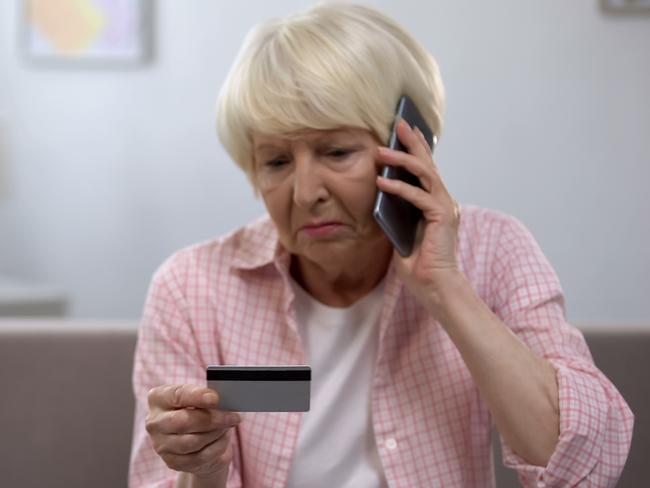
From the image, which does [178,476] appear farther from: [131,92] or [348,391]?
[131,92]

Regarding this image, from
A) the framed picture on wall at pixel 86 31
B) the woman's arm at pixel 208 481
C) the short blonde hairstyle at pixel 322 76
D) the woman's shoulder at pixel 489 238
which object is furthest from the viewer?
the framed picture on wall at pixel 86 31

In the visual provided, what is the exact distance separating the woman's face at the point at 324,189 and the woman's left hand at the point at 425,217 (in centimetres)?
3

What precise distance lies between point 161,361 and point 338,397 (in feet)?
0.81

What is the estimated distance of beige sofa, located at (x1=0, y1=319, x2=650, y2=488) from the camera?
4.94 feet

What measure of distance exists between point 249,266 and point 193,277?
0.27ft

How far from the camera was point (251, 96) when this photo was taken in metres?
1.23

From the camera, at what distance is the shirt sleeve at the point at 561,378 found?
111 cm

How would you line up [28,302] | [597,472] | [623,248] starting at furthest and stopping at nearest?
[28,302], [623,248], [597,472]

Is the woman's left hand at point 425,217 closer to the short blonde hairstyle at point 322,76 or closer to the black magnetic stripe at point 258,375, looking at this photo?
the short blonde hairstyle at point 322,76

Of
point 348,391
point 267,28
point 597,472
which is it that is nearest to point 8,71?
point 267,28

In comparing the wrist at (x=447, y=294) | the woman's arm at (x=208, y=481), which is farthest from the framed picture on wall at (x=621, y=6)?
the woman's arm at (x=208, y=481)

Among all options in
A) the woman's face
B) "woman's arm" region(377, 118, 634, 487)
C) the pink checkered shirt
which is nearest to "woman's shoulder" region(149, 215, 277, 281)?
the pink checkered shirt

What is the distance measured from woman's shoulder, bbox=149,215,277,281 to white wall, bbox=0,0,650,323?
1202 millimetres

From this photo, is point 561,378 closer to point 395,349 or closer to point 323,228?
point 395,349
